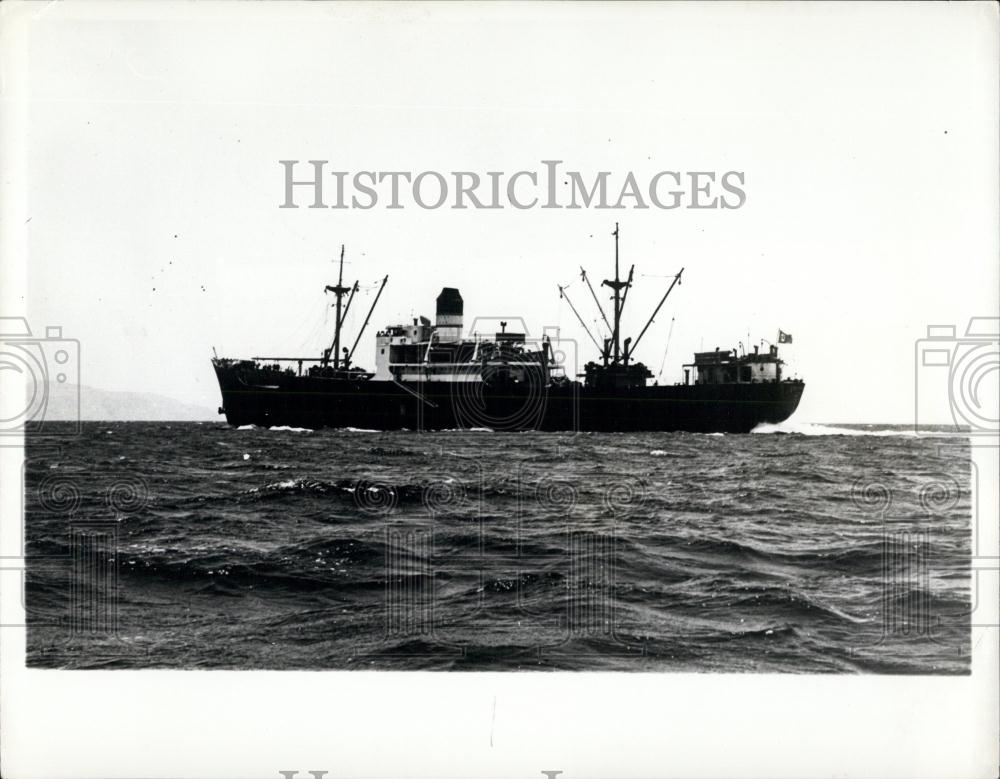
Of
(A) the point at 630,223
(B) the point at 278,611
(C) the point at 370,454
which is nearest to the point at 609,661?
(B) the point at 278,611

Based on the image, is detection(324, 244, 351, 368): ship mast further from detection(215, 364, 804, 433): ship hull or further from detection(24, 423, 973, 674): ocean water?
detection(215, 364, 804, 433): ship hull

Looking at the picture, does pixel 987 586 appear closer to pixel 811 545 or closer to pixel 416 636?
pixel 811 545

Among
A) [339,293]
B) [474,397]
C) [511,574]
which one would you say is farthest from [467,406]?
[511,574]

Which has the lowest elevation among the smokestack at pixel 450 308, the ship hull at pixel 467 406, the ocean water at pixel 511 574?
the ocean water at pixel 511 574

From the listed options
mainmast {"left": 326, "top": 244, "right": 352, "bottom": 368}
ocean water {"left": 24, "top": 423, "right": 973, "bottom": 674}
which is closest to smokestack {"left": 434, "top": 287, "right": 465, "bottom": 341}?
mainmast {"left": 326, "top": 244, "right": 352, "bottom": 368}

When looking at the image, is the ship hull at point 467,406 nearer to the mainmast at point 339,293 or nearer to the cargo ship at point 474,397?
the cargo ship at point 474,397

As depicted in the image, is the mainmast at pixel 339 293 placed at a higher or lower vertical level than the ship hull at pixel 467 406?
higher

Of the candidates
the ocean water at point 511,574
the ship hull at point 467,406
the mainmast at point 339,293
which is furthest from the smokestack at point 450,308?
the ship hull at point 467,406
